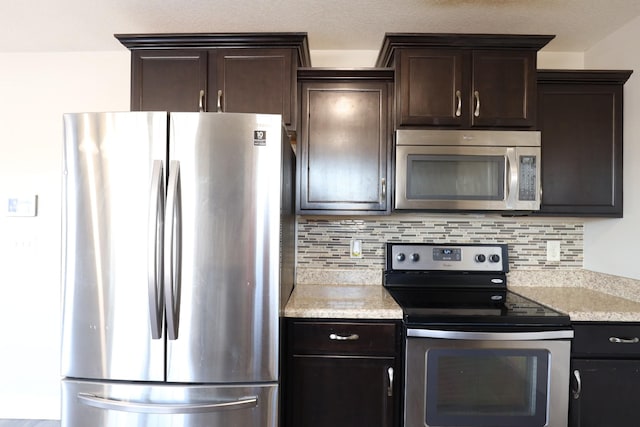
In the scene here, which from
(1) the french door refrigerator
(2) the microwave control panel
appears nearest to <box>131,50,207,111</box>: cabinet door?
(1) the french door refrigerator

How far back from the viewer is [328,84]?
1.81 metres

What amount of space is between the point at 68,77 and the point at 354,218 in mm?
2149

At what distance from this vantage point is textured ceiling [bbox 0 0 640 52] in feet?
5.71

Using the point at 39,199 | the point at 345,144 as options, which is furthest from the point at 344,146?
the point at 39,199

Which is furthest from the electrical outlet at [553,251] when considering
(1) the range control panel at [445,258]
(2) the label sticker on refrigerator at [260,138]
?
(2) the label sticker on refrigerator at [260,138]

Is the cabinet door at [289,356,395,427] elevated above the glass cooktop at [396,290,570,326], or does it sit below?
below

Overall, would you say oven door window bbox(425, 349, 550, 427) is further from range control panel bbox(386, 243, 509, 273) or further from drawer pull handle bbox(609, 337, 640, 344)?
range control panel bbox(386, 243, 509, 273)

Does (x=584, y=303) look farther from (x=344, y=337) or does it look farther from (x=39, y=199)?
(x=39, y=199)

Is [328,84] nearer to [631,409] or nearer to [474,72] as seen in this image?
[474,72]

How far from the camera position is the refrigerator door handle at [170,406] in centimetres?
129

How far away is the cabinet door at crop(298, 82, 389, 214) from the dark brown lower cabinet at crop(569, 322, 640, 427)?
112 centimetres

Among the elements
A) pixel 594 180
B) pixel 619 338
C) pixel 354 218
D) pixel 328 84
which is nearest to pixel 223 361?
pixel 354 218

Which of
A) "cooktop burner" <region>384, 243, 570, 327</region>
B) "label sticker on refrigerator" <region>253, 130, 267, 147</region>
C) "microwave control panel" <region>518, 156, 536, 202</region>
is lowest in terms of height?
"cooktop burner" <region>384, 243, 570, 327</region>

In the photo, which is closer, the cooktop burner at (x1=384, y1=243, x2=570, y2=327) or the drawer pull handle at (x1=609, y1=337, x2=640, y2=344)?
the drawer pull handle at (x1=609, y1=337, x2=640, y2=344)
